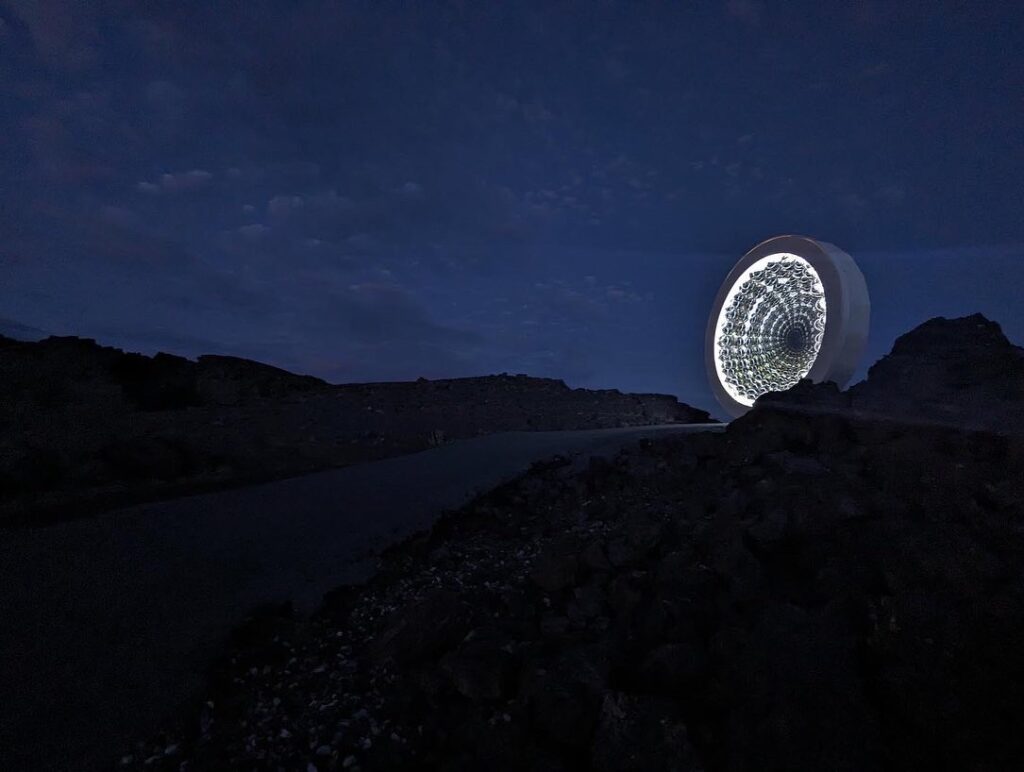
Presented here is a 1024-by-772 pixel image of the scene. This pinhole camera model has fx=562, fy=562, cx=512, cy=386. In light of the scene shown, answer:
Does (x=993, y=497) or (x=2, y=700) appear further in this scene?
(x=993, y=497)

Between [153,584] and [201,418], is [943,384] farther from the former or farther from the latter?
[201,418]

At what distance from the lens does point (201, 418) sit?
1047cm

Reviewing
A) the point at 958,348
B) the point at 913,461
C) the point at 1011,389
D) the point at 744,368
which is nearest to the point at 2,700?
the point at 913,461

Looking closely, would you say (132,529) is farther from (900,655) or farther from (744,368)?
(744,368)

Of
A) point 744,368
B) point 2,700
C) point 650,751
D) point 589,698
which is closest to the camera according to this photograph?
point 650,751

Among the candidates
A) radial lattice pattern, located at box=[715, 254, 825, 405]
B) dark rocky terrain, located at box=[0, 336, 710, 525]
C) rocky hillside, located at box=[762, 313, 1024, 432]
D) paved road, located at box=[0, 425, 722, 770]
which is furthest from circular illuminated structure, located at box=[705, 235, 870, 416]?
paved road, located at box=[0, 425, 722, 770]

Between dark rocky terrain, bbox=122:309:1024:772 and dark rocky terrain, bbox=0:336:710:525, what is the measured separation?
3718 millimetres

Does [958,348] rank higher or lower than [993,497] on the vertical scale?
higher

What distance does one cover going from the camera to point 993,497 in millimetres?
3740

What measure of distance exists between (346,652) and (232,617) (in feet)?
2.59

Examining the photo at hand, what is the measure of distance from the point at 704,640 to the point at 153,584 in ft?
11.4

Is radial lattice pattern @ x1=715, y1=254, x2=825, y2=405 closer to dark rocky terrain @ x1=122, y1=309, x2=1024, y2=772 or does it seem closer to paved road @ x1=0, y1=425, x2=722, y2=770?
dark rocky terrain @ x1=122, y1=309, x2=1024, y2=772

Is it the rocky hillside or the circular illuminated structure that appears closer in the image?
the rocky hillside

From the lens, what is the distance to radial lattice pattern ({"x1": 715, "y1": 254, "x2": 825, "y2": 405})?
26.4 ft
